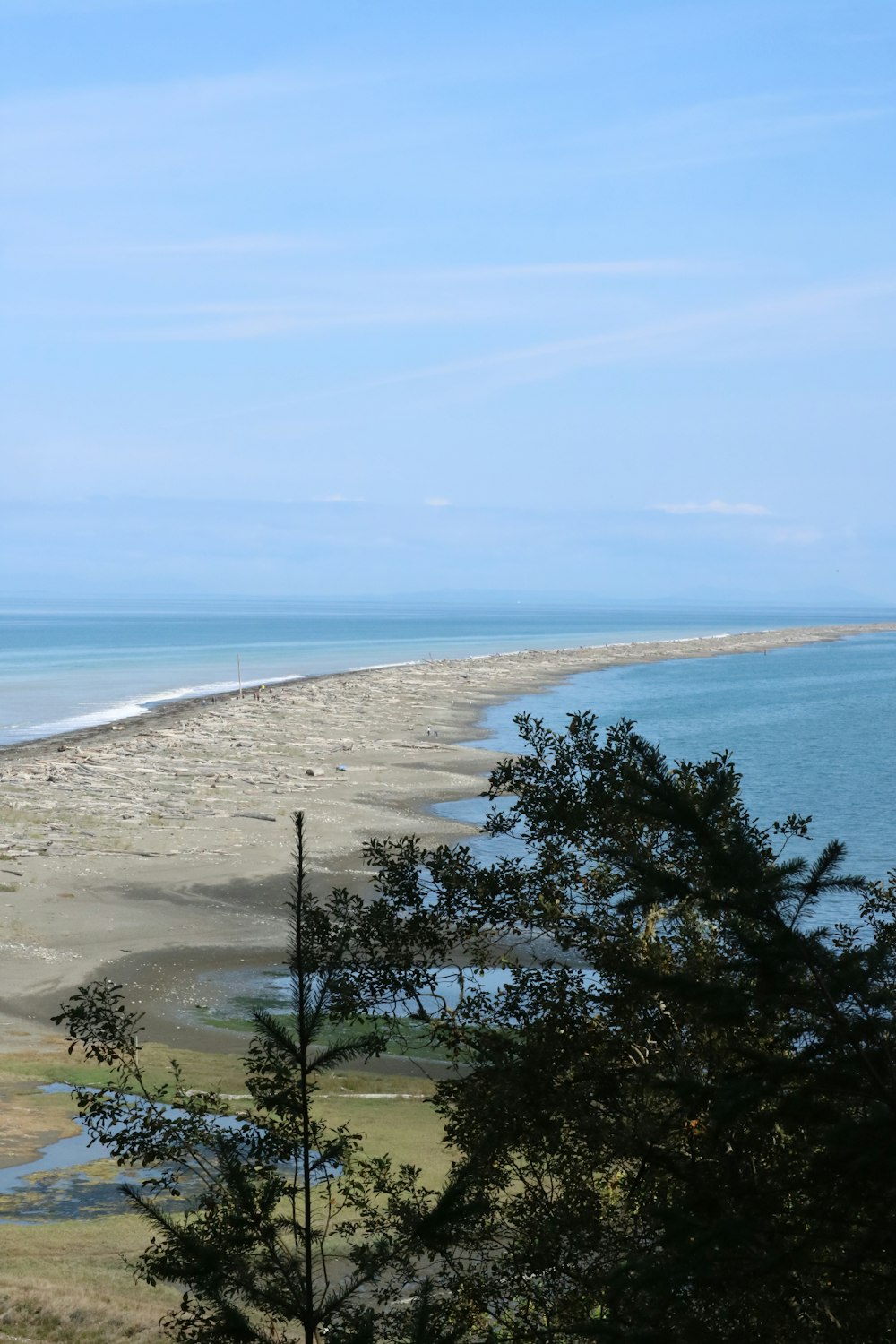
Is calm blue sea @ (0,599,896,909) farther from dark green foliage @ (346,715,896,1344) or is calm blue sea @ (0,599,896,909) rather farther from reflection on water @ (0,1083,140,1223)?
dark green foliage @ (346,715,896,1344)

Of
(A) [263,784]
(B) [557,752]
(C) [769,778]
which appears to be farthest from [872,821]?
(B) [557,752]

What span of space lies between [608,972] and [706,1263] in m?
5.44

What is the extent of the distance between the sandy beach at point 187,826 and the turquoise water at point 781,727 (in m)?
5.21

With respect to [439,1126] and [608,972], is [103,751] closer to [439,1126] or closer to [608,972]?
[439,1126]

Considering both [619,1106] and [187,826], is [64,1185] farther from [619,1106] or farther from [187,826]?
[187,826]

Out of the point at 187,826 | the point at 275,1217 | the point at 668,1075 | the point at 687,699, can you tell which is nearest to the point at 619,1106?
the point at 668,1075

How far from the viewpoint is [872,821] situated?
57031mm

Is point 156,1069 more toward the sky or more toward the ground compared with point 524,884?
more toward the ground

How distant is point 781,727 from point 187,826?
53237 millimetres

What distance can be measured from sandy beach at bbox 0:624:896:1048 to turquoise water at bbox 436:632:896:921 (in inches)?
205

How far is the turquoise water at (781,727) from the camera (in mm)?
57312

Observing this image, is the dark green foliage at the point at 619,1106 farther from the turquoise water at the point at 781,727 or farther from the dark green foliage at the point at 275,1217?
the turquoise water at the point at 781,727

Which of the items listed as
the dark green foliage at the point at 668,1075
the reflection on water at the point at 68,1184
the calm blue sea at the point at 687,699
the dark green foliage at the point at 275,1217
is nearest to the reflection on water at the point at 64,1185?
the reflection on water at the point at 68,1184

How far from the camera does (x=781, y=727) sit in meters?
95.0
